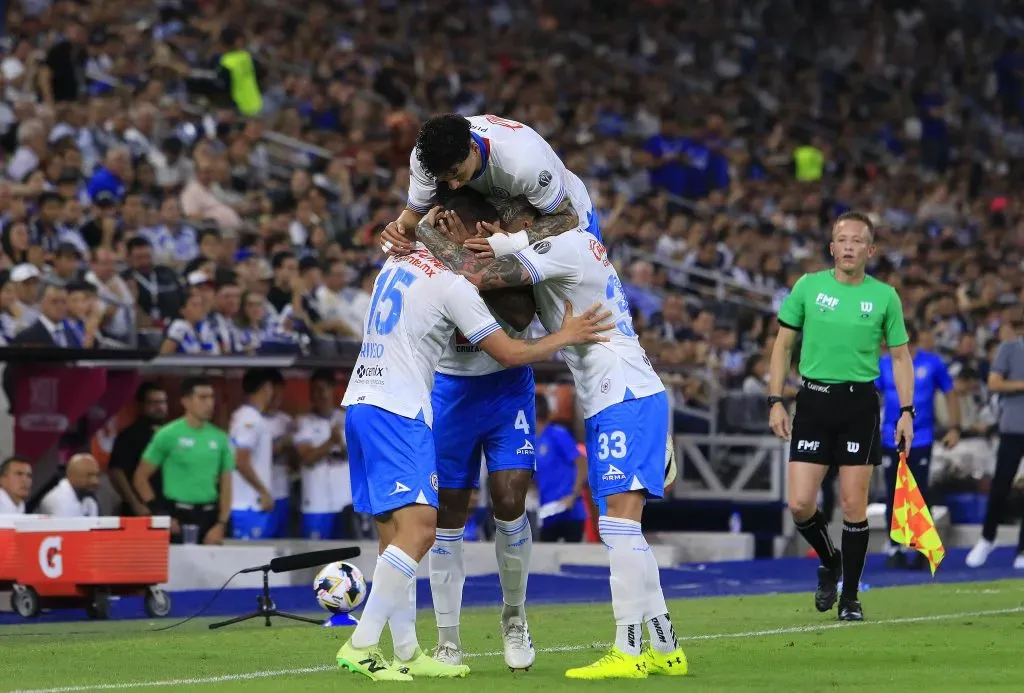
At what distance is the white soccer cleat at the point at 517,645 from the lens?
902 centimetres

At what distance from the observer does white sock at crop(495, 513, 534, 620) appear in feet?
29.9

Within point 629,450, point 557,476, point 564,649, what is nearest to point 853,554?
point 564,649

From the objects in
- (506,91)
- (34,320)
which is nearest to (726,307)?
(506,91)

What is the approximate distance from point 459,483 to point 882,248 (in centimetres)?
2269

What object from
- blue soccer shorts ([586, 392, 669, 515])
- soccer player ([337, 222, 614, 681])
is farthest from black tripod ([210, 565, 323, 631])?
blue soccer shorts ([586, 392, 669, 515])

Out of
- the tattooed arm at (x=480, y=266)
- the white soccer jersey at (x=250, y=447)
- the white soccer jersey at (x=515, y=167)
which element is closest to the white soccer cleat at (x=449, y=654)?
the tattooed arm at (x=480, y=266)

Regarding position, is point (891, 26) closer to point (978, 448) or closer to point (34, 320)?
point (978, 448)

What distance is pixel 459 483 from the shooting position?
30.1ft

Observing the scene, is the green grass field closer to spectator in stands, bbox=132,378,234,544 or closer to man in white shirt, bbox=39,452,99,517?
man in white shirt, bbox=39,452,99,517

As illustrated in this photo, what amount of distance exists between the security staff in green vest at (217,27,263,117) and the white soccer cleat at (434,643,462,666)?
17.6m

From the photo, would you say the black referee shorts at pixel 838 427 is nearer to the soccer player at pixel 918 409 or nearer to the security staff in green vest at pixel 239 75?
the soccer player at pixel 918 409

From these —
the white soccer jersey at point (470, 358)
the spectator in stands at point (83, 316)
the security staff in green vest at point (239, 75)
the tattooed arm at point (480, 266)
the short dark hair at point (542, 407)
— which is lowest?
the short dark hair at point (542, 407)

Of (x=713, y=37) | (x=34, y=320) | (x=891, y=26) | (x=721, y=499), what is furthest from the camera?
(x=891, y=26)

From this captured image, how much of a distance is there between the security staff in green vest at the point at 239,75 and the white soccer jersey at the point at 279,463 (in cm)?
857
